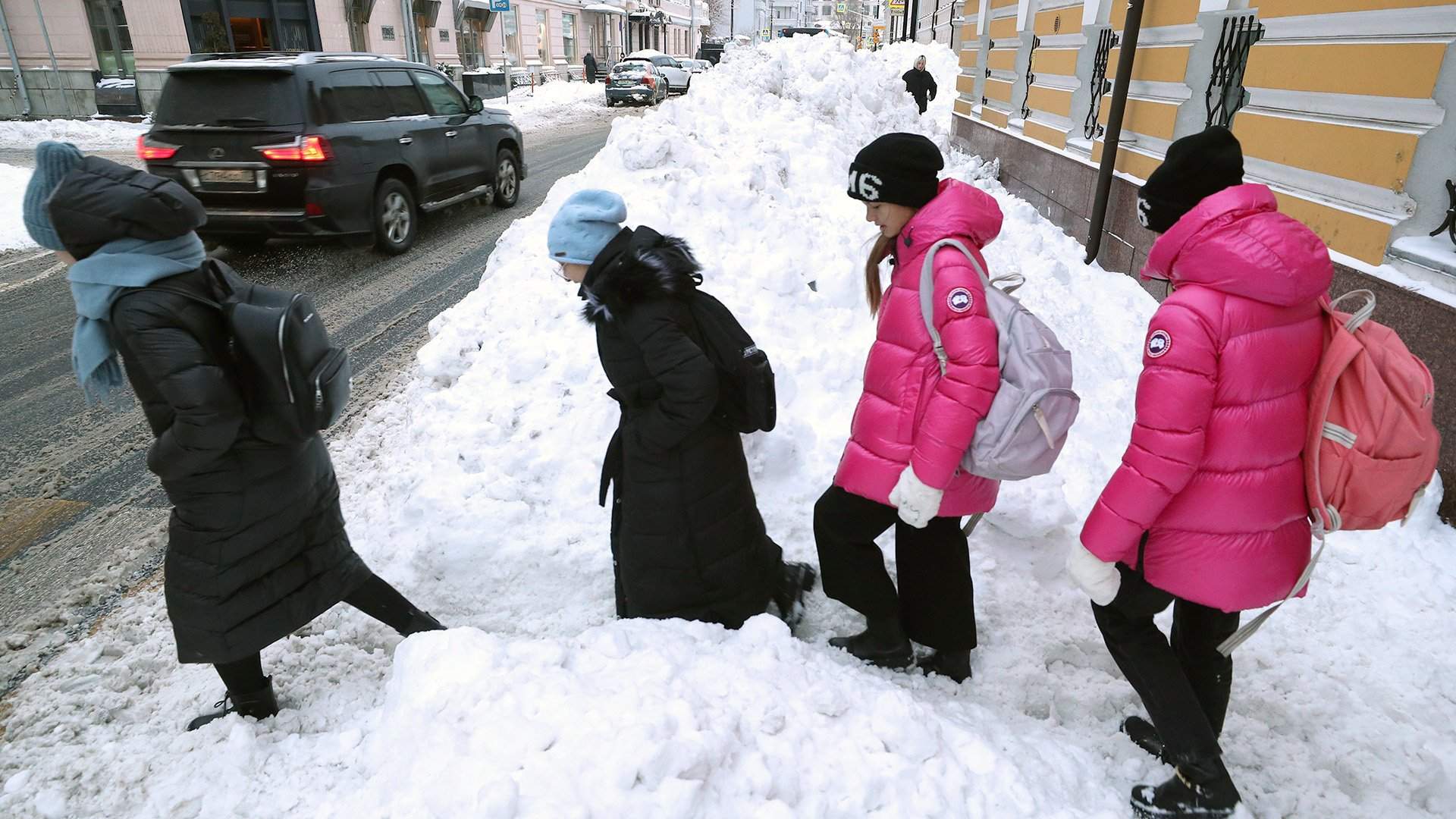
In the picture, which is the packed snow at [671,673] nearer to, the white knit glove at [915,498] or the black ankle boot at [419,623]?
the black ankle boot at [419,623]

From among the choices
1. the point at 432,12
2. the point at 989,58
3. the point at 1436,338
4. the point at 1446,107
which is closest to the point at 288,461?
the point at 1436,338

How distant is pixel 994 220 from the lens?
2270 millimetres

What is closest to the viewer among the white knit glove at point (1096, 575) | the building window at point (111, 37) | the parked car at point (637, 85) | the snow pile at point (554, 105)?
the white knit glove at point (1096, 575)

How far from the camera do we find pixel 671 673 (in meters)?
2.06

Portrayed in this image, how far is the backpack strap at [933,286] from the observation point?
7.06 ft

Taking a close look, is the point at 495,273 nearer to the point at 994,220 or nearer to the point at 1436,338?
the point at 994,220

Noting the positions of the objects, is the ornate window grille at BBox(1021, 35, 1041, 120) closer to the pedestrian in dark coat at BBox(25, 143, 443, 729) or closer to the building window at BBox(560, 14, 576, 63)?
the pedestrian in dark coat at BBox(25, 143, 443, 729)

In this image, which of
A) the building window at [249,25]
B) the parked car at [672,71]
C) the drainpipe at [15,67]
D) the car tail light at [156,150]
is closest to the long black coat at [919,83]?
the car tail light at [156,150]

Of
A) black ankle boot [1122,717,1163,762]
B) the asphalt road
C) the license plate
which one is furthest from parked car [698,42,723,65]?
black ankle boot [1122,717,1163,762]

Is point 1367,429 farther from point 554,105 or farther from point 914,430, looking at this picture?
point 554,105

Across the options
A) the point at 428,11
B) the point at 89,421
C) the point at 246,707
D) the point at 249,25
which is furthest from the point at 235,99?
the point at 428,11

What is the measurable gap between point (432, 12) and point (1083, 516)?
36.7 meters

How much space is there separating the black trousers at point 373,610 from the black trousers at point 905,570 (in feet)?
4.71

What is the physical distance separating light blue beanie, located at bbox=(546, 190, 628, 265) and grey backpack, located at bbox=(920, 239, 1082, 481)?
88cm
